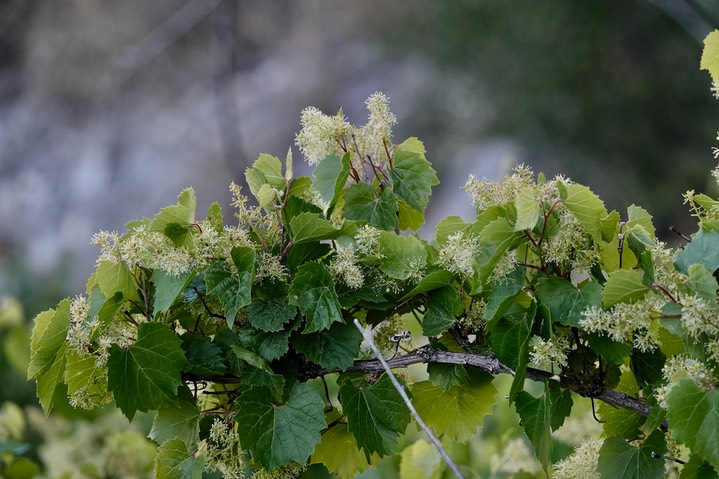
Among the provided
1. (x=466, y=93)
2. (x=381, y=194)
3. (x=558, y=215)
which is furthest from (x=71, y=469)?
(x=466, y=93)

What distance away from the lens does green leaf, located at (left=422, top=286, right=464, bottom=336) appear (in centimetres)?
68

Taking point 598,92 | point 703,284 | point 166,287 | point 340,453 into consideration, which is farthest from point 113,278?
point 598,92

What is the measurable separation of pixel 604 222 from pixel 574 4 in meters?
5.10

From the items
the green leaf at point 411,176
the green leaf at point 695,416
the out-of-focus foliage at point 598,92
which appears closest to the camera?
the green leaf at point 695,416

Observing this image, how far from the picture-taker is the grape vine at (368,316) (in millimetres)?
622

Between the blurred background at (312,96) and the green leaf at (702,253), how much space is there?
408cm

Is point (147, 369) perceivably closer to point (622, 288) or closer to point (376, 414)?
point (376, 414)

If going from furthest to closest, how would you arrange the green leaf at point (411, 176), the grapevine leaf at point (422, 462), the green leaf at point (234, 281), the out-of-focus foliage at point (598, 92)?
1. the out-of-focus foliage at point (598, 92)
2. the grapevine leaf at point (422, 462)
3. the green leaf at point (411, 176)
4. the green leaf at point (234, 281)

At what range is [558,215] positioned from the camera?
0.63 m

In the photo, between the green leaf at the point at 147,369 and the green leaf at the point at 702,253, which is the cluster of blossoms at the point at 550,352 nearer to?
the green leaf at the point at 702,253

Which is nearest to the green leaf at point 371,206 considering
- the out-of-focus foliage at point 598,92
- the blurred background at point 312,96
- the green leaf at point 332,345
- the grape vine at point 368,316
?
the grape vine at point 368,316

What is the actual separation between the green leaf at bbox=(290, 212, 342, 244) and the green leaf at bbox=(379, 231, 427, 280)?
4 cm

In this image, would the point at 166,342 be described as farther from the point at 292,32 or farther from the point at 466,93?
the point at 292,32

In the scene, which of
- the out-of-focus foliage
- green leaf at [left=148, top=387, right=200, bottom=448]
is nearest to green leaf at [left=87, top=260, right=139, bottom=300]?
green leaf at [left=148, top=387, right=200, bottom=448]
